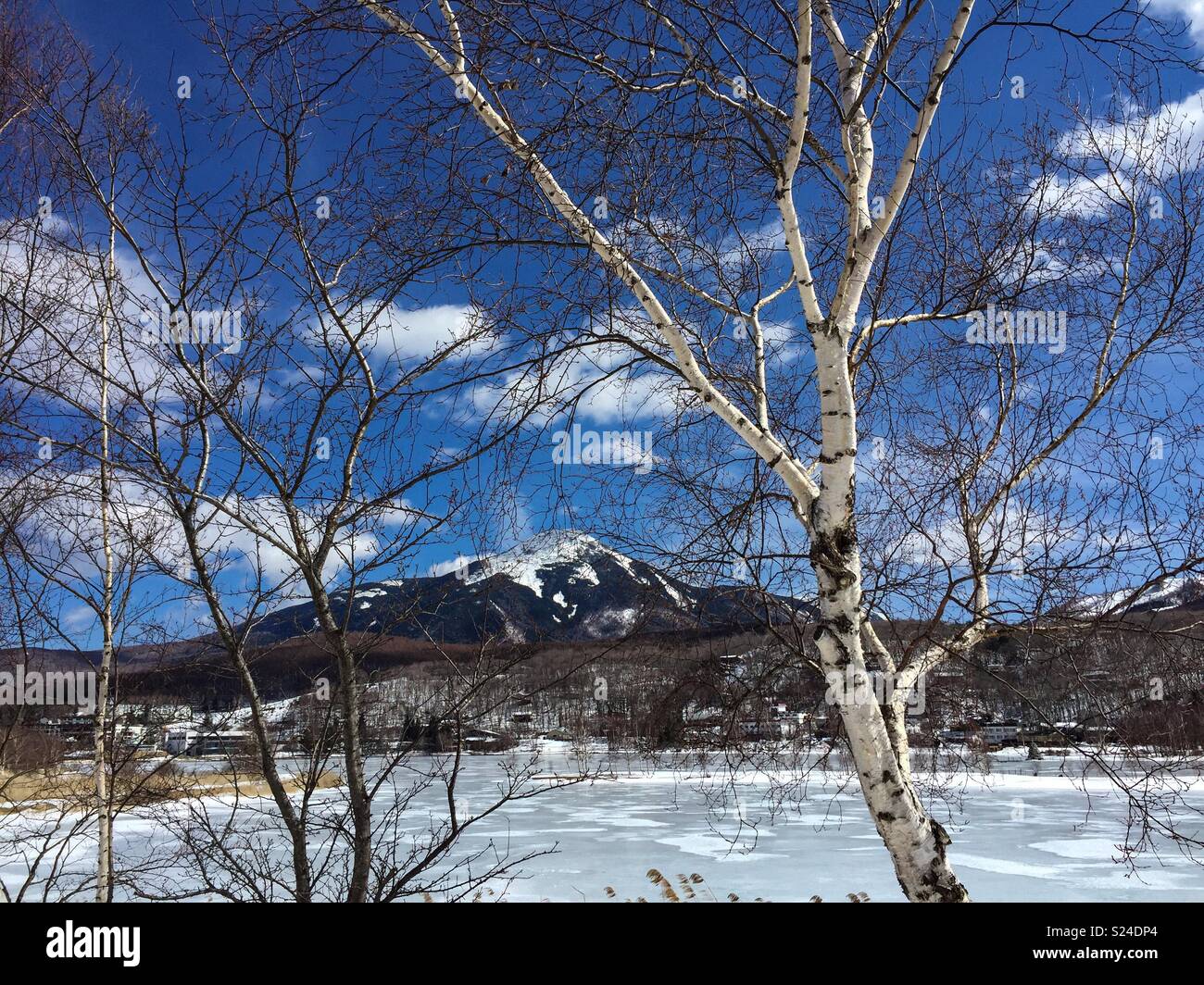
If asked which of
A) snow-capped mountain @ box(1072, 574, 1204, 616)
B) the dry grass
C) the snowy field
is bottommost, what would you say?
the snowy field

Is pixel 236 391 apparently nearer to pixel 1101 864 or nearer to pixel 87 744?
pixel 87 744

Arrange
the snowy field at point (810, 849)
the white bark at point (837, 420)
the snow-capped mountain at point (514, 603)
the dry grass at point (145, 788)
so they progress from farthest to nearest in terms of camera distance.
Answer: the snowy field at point (810, 849), the dry grass at point (145, 788), the snow-capped mountain at point (514, 603), the white bark at point (837, 420)

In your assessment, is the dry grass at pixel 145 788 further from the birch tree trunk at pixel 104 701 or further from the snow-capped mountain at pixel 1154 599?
the snow-capped mountain at pixel 1154 599

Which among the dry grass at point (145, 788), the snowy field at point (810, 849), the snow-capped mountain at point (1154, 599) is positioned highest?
the snow-capped mountain at point (1154, 599)

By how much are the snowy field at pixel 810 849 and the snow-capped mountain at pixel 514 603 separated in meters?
6.86

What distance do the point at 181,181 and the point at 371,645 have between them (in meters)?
2.08

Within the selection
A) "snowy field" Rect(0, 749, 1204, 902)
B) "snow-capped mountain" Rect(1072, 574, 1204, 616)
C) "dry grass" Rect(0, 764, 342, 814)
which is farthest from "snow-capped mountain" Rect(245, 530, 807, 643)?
"snowy field" Rect(0, 749, 1204, 902)

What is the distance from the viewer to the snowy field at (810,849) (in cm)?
1670

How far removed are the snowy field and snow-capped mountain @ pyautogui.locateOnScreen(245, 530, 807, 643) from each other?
22.5 ft

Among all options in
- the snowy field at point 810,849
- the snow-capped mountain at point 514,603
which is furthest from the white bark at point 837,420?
the snowy field at point 810,849

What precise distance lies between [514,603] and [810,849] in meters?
22.9

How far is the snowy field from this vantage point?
16703mm

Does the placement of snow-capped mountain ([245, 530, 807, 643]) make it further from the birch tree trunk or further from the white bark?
the birch tree trunk

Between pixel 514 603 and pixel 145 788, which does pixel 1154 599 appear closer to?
pixel 514 603
